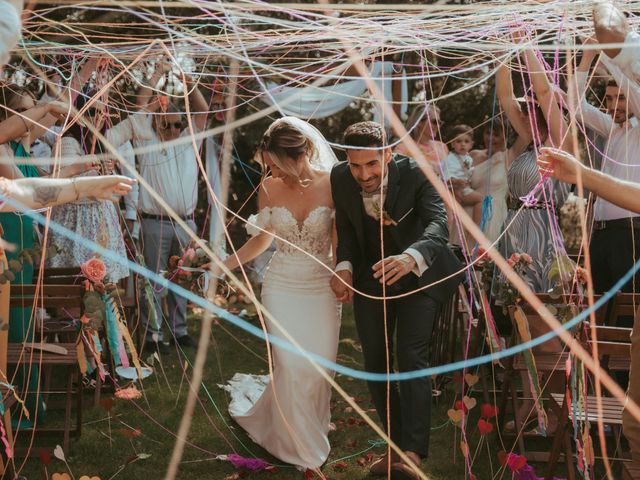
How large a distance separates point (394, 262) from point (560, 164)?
3.90 ft

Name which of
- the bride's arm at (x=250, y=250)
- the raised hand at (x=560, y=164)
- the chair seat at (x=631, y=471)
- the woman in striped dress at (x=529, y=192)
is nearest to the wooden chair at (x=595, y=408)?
the chair seat at (x=631, y=471)

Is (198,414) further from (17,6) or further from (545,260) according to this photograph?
(17,6)

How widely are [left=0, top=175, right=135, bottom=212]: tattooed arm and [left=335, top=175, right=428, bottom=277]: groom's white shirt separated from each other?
161 centimetres

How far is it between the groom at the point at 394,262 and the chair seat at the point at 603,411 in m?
0.73

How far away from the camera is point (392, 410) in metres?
4.60

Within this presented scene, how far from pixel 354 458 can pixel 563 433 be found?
56.6 inches

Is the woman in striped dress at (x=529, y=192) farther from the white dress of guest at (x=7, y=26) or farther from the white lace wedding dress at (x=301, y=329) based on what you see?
the white dress of guest at (x=7, y=26)

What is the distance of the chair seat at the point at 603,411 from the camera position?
373 cm

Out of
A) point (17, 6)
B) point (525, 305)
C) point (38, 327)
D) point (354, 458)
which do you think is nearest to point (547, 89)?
point (525, 305)

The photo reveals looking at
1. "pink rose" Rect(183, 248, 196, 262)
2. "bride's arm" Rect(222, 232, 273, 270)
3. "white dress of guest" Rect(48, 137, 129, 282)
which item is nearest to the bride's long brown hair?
"bride's arm" Rect(222, 232, 273, 270)

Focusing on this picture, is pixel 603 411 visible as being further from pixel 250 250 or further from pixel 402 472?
pixel 250 250

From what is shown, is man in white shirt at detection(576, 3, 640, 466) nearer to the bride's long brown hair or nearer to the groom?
the groom

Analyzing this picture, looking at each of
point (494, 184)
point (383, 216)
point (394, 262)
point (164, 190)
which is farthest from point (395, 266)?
point (164, 190)

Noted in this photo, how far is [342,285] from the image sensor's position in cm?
453
